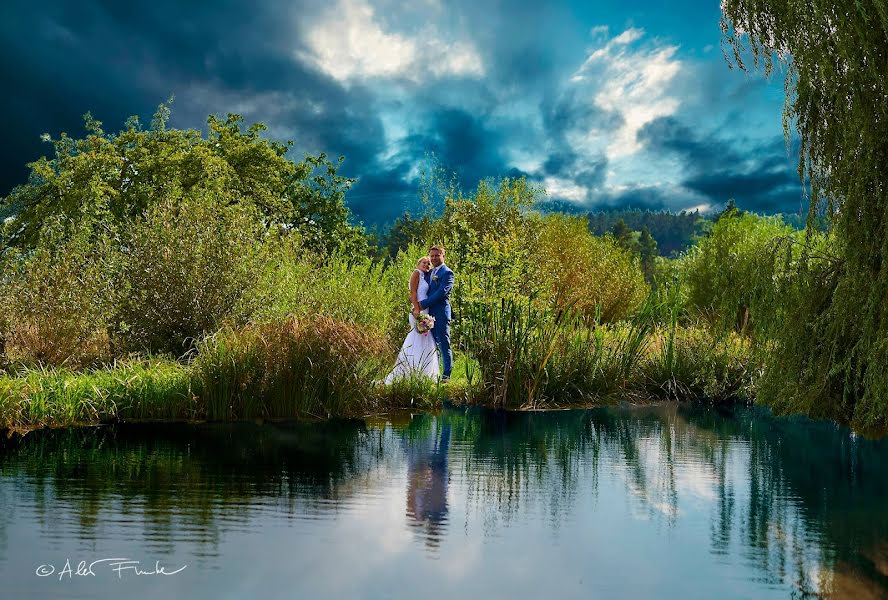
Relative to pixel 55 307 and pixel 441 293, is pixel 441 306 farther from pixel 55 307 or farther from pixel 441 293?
pixel 55 307

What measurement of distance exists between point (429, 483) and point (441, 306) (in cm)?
622

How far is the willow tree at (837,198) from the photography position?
21.0 ft

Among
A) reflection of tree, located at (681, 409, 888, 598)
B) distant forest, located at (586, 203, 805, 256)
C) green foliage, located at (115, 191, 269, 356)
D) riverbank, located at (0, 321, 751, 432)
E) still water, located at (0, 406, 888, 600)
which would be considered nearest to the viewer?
still water, located at (0, 406, 888, 600)

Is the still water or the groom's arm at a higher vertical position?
the groom's arm

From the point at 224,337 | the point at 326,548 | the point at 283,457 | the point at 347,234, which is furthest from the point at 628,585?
the point at 347,234

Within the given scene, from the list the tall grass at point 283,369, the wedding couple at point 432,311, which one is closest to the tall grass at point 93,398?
the tall grass at point 283,369

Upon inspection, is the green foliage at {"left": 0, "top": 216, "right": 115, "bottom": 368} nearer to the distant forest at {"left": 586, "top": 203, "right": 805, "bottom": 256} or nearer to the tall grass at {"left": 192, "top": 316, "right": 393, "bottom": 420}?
the tall grass at {"left": 192, "top": 316, "right": 393, "bottom": 420}

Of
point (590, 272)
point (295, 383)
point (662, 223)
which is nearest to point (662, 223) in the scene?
point (662, 223)

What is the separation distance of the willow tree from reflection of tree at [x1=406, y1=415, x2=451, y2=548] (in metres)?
3.21

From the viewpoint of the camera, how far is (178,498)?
537 cm

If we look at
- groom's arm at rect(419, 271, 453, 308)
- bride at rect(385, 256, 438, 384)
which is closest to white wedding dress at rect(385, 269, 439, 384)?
bride at rect(385, 256, 438, 384)

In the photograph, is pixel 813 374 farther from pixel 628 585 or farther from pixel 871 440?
pixel 628 585

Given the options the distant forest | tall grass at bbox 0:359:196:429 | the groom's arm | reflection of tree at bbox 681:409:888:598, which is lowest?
reflection of tree at bbox 681:409:888:598

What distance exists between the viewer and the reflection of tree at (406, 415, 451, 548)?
4887 millimetres
